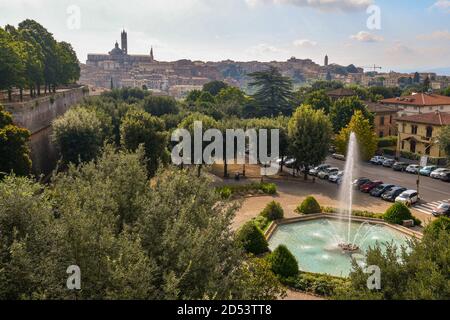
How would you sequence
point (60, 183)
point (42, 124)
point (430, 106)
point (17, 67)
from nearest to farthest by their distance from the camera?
point (60, 183)
point (17, 67)
point (42, 124)
point (430, 106)

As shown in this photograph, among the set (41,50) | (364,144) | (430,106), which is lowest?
(364,144)

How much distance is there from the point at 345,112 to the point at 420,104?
485 inches

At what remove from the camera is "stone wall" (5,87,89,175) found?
32.0 metres

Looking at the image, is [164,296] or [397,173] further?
[397,173]

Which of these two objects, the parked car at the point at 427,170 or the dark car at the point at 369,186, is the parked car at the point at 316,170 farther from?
the parked car at the point at 427,170

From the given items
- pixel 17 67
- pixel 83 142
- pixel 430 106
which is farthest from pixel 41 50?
pixel 430 106

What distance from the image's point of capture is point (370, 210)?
2759 centimetres

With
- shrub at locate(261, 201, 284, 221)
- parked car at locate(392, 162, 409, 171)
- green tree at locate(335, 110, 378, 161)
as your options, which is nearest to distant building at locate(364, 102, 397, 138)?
green tree at locate(335, 110, 378, 161)

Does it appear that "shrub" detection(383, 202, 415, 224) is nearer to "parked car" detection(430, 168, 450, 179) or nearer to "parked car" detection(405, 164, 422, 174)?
"parked car" detection(430, 168, 450, 179)

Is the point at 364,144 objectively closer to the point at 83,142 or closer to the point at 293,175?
the point at 293,175

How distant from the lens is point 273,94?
63.4 meters

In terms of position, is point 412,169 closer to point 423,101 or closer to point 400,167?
point 400,167

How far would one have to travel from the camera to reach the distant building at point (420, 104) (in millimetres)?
54250

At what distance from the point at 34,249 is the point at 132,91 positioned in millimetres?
81686
